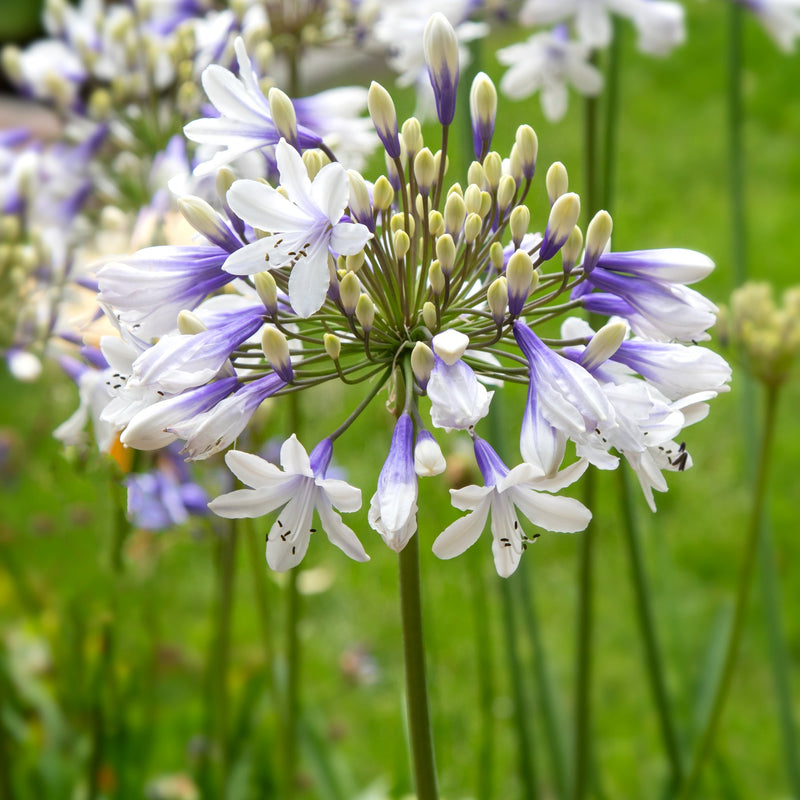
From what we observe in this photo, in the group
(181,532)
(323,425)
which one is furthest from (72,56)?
(323,425)

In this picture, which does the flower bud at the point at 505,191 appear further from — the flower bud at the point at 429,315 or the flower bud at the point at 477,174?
the flower bud at the point at 429,315

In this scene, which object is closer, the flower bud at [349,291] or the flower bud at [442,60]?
the flower bud at [349,291]

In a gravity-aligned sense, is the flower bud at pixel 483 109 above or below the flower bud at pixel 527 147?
above

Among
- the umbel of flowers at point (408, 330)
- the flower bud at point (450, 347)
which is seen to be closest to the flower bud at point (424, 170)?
the umbel of flowers at point (408, 330)

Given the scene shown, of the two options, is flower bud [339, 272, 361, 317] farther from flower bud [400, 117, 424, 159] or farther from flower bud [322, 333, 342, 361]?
flower bud [400, 117, 424, 159]

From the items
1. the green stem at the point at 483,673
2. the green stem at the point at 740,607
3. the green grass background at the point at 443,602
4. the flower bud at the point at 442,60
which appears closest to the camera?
the flower bud at the point at 442,60

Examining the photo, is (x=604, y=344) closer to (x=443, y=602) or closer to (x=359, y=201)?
(x=359, y=201)
